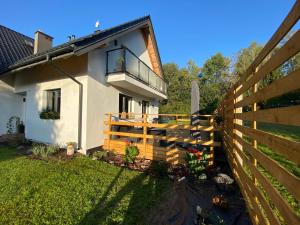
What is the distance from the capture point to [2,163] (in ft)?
19.9

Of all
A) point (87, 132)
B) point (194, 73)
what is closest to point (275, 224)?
point (87, 132)

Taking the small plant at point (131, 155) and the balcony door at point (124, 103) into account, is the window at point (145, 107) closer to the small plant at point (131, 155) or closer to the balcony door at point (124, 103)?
the balcony door at point (124, 103)

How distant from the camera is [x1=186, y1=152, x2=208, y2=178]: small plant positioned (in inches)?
210

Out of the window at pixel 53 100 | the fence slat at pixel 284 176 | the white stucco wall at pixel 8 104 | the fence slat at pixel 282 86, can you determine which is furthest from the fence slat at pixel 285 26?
the white stucco wall at pixel 8 104

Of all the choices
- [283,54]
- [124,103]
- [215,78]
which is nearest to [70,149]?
[124,103]

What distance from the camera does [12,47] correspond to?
12.0 m

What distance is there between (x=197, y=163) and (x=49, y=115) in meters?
7.19

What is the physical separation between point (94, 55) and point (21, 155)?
490cm

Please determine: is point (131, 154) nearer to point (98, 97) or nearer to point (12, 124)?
point (98, 97)

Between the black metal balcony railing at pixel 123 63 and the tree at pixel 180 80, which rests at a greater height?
the tree at pixel 180 80

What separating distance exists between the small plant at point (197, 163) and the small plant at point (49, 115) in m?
6.42

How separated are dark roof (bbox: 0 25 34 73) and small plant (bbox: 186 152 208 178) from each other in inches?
413

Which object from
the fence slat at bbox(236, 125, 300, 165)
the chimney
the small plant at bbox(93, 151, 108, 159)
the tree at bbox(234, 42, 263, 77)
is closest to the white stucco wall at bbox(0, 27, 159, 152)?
the small plant at bbox(93, 151, 108, 159)

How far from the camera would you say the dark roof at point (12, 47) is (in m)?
10.9
